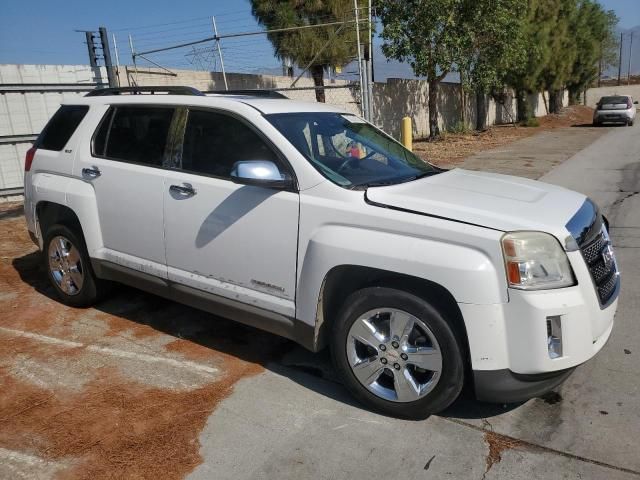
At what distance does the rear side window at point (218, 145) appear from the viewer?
3.64 meters

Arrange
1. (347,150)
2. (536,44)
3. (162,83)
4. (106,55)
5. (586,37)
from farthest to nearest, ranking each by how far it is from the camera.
Result: (586,37) < (536,44) < (162,83) < (106,55) < (347,150)

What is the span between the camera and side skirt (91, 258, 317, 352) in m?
3.41

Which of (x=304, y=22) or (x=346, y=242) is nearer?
(x=346, y=242)

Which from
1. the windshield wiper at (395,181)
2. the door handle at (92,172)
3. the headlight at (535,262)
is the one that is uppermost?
the door handle at (92,172)

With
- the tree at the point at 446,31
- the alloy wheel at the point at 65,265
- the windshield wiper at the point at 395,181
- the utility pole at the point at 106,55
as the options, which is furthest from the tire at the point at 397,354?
the tree at the point at 446,31

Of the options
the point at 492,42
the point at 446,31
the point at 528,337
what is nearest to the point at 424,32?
the point at 446,31

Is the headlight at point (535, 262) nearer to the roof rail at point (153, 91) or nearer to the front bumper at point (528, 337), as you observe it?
the front bumper at point (528, 337)

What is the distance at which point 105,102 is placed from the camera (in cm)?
464

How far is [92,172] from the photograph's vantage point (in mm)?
4441

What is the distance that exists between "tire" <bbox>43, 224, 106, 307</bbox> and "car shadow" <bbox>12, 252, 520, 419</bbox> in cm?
22

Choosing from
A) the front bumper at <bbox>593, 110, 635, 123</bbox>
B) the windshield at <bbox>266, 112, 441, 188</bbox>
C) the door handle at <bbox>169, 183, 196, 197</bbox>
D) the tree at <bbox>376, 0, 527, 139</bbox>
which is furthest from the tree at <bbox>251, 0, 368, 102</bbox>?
the front bumper at <bbox>593, 110, 635, 123</bbox>

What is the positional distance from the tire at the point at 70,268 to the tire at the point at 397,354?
2.56 metres

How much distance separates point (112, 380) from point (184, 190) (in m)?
1.38

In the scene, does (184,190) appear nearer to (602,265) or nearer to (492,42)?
(602,265)
